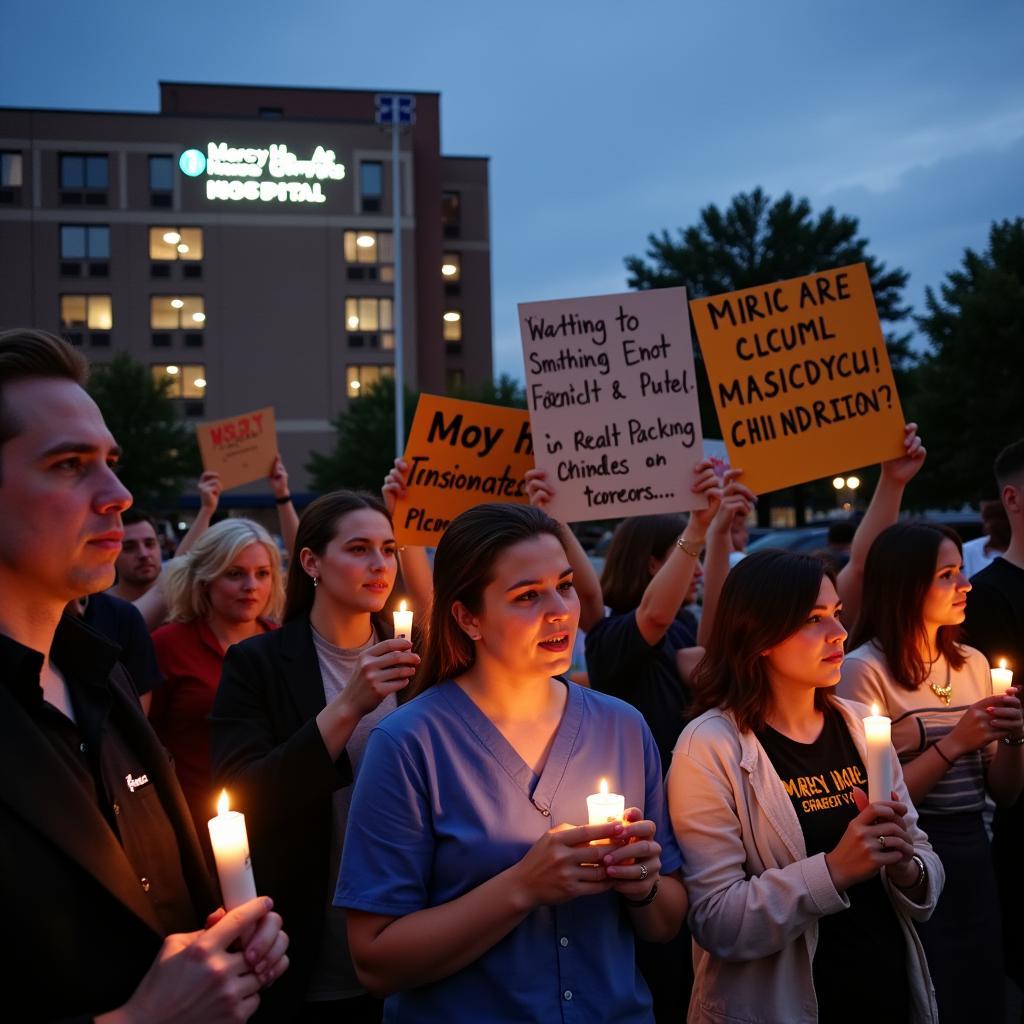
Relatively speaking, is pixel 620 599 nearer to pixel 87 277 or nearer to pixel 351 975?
pixel 351 975

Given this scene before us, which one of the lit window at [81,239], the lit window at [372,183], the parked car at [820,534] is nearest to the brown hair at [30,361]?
the parked car at [820,534]

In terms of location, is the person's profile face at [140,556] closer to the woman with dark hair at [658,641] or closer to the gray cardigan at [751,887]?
the woman with dark hair at [658,641]

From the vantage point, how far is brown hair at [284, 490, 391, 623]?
3.53 m

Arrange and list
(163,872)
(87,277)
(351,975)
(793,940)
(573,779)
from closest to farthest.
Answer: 1. (163,872)
2. (573,779)
3. (793,940)
4. (351,975)
5. (87,277)

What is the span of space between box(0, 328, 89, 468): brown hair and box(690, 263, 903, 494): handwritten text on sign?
9.52 feet

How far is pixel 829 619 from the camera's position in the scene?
3.07 metres

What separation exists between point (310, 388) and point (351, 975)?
148 ft

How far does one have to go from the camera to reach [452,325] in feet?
171

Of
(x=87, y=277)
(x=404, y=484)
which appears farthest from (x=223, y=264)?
(x=404, y=484)

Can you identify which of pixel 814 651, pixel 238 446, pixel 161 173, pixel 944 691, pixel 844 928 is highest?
pixel 161 173

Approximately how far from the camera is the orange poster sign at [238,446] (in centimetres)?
706

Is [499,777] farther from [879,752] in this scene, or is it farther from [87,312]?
[87,312]

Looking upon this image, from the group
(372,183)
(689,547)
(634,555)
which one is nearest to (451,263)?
(372,183)

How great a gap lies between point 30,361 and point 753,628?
7.34ft
